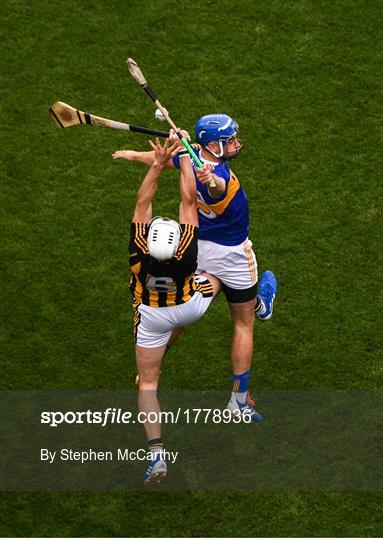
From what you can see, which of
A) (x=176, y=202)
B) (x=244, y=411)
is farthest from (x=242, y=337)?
(x=176, y=202)

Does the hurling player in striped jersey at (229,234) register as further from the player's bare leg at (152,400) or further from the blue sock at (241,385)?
the player's bare leg at (152,400)

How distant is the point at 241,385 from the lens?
34.4ft

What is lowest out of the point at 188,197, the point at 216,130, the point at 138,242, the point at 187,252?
the point at 187,252

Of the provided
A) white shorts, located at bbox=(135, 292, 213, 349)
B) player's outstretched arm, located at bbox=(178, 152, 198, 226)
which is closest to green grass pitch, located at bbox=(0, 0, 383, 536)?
white shorts, located at bbox=(135, 292, 213, 349)

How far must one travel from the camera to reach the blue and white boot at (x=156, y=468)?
977 centimetres

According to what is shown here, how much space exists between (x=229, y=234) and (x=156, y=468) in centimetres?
211

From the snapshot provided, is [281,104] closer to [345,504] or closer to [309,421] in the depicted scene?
[309,421]

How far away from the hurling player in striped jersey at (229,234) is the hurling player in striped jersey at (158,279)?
31 cm

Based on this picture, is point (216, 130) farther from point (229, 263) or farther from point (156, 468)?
point (156, 468)

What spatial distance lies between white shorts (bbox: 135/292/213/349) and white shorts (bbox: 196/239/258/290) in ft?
1.72

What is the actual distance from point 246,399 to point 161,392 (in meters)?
0.81

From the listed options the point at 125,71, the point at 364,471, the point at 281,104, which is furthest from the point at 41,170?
the point at 364,471

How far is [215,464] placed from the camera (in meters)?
10.1

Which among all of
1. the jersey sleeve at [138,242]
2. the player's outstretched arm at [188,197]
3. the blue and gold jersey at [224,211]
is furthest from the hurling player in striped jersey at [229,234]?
the jersey sleeve at [138,242]
